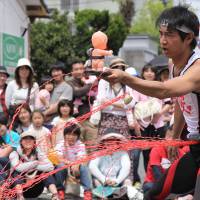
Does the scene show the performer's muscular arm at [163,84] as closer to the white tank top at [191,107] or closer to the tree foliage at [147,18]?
the white tank top at [191,107]

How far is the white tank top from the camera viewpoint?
3761 mm

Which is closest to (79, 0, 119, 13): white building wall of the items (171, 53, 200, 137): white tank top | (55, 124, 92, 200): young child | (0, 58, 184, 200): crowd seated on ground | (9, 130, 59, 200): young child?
(0, 58, 184, 200): crowd seated on ground

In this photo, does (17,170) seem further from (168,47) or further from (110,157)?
(168,47)

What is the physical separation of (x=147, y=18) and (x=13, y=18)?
1113 inches

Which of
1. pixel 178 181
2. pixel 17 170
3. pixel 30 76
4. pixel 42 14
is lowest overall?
pixel 17 170

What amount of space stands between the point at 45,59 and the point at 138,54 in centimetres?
470

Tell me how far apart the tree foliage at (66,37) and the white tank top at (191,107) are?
19.8 metres

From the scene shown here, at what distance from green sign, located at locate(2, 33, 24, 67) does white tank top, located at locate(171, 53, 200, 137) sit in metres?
7.97

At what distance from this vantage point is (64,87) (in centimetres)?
771

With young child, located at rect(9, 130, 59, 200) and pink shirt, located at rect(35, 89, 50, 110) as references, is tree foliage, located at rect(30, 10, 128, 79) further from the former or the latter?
young child, located at rect(9, 130, 59, 200)

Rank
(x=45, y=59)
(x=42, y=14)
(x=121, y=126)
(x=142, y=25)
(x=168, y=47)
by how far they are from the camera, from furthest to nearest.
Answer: (x=142, y=25), (x=45, y=59), (x=42, y=14), (x=121, y=126), (x=168, y=47)

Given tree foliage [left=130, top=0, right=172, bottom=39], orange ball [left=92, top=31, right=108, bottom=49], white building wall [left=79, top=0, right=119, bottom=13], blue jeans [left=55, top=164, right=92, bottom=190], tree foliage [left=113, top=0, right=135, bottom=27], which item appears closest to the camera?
orange ball [left=92, top=31, right=108, bottom=49]

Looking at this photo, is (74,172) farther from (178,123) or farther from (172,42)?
(172,42)

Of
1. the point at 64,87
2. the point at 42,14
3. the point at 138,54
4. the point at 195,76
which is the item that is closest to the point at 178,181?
the point at 195,76
